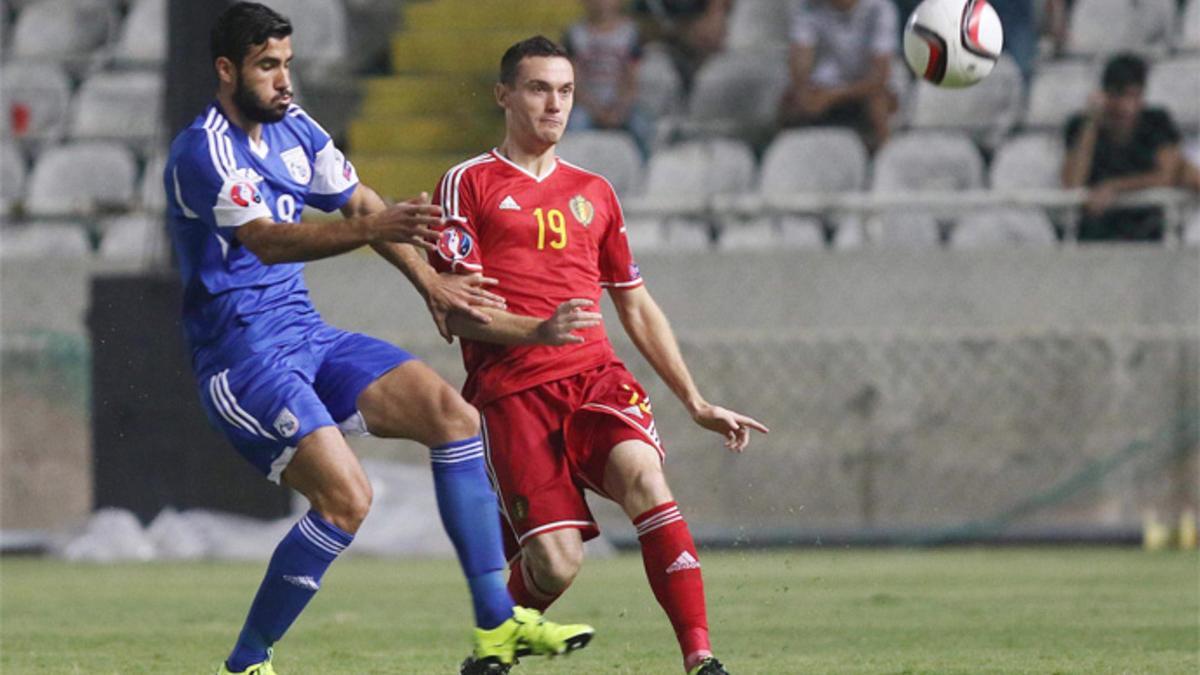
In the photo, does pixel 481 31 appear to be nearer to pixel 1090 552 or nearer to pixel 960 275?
pixel 960 275

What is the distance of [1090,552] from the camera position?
13.1m

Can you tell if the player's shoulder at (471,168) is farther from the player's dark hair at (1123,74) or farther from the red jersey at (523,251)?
the player's dark hair at (1123,74)

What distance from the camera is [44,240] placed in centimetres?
1659

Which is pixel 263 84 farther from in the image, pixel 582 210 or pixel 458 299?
pixel 582 210

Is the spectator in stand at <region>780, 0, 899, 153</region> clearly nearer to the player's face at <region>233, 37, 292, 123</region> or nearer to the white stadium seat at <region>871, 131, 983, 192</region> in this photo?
the white stadium seat at <region>871, 131, 983, 192</region>

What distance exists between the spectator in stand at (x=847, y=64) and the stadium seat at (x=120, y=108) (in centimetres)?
537

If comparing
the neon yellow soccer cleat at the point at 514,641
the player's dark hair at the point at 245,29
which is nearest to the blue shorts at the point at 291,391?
the neon yellow soccer cleat at the point at 514,641

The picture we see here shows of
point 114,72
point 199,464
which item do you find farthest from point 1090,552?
point 114,72

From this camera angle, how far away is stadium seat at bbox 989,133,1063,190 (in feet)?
49.2

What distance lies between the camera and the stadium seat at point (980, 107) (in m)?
15.6

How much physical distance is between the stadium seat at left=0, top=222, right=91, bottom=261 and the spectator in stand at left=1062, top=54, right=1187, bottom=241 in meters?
7.14

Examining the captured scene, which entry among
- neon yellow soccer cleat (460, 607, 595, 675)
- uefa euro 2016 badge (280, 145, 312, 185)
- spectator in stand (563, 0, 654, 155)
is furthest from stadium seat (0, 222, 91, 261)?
neon yellow soccer cleat (460, 607, 595, 675)

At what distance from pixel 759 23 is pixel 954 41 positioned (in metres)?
8.91

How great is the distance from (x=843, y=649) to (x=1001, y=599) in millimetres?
2304
